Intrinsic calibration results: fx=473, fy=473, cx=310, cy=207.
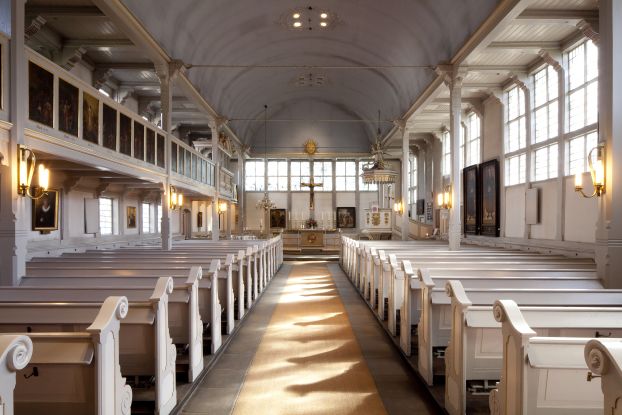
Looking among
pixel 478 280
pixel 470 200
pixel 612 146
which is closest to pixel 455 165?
pixel 470 200

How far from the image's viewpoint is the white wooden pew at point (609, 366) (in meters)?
1.83

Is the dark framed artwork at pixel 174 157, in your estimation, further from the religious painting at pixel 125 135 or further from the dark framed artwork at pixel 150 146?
the religious painting at pixel 125 135

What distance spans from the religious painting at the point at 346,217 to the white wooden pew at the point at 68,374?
25724 mm

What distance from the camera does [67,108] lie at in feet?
24.1

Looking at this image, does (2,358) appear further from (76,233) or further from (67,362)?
(76,233)

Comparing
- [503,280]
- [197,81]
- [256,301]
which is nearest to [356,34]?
[197,81]

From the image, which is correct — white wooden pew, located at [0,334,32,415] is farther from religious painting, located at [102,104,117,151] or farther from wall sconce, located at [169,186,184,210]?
wall sconce, located at [169,186,184,210]

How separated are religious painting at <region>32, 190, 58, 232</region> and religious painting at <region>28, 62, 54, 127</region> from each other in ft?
10.6

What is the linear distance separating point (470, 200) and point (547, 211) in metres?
4.77

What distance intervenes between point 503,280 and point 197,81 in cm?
1223

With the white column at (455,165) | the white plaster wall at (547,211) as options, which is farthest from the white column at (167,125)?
the white plaster wall at (547,211)

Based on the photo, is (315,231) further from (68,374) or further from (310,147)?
(68,374)

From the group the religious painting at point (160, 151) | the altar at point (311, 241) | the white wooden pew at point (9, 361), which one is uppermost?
the religious painting at point (160, 151)

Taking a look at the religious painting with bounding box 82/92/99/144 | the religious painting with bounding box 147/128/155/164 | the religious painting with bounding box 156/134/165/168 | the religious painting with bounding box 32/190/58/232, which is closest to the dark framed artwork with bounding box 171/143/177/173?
the religious painting with bounding box 156/134/165/168
